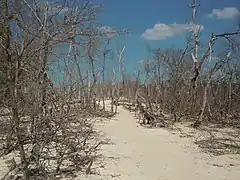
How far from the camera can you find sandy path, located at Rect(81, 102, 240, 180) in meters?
7.32

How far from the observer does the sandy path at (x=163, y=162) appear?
288 inches

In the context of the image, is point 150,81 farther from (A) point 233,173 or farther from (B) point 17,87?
(B) point 17,87

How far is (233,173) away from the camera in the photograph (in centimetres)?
768

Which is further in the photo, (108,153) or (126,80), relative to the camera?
(126,80)

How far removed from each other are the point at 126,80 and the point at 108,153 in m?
30.9

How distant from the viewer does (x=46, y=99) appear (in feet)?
19.5

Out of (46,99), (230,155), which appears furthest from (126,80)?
(46,99)

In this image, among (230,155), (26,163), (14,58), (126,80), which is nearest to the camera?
(14,58)

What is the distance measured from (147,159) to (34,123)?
4.22m

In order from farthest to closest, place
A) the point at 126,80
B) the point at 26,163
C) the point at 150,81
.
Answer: the point at 126,80
the point at 150,81
the point at 26,163

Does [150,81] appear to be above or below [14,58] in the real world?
below

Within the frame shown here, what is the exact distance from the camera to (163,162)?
344 inches

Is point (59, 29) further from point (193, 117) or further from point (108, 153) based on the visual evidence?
point (193, 117)

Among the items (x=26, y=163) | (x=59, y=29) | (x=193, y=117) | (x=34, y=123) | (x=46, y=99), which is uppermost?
(x=59, y=29)
